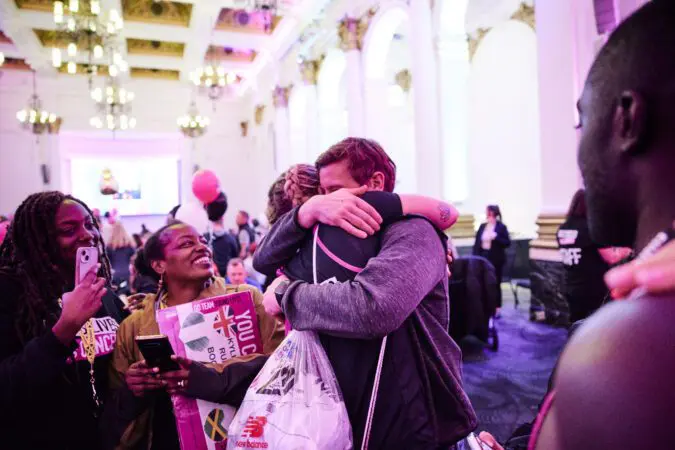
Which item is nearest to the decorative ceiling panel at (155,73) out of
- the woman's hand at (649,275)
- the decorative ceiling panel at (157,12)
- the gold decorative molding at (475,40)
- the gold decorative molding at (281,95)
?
the decorative ceiling panel at (157,12)

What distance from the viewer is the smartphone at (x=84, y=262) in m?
1.51

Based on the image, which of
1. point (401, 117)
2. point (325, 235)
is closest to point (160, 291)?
point (325, 235)

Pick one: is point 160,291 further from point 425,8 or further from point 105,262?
point 425,8

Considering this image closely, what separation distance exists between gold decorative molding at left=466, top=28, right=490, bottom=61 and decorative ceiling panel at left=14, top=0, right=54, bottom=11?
9.29 metres

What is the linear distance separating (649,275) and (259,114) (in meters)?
15.7

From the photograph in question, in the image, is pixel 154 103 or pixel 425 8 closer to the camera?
pixel 425 8

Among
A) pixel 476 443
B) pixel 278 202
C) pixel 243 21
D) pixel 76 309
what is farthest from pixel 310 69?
pixel 476 443

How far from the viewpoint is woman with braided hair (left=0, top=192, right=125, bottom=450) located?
1391 millimetres

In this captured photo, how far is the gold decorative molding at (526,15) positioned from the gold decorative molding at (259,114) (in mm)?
8360

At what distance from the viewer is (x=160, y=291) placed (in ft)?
6.23

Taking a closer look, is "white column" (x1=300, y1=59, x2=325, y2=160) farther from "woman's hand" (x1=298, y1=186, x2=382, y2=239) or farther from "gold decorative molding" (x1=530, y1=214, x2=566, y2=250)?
"woman's hand" (x1=298, y1=186, x2=382, y2=239)

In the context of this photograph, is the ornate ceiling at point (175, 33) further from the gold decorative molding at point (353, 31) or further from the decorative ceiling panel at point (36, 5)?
the gold decorative molding at point (353, 31)

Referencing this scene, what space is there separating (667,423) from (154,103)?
678 inches

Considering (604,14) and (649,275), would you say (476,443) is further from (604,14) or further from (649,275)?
(604,14)
